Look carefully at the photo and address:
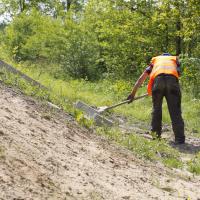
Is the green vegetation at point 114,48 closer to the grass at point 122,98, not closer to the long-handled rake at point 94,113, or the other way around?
the grass at point 122,98

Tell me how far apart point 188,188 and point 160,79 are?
11.3ft

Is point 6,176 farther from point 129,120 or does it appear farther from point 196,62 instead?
point 196,62

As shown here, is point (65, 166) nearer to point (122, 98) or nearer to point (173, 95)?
point (173, 95)

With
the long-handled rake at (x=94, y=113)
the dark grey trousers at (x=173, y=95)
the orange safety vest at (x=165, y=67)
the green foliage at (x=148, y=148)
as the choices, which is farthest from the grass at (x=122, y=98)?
the green foliage at (x=148, y=148)

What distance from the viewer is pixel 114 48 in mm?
19109

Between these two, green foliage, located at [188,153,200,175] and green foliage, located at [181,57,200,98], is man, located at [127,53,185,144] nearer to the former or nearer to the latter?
green foliage, located at [188,153,200,175]

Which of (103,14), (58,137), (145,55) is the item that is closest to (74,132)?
(58,137)

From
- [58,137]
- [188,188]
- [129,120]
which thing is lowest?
[129,120]

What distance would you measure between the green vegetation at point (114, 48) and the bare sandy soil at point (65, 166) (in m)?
4.34

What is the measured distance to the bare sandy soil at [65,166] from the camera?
3.82 meters

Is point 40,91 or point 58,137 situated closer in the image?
point 58,137

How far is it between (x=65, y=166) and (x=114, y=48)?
14.9 m

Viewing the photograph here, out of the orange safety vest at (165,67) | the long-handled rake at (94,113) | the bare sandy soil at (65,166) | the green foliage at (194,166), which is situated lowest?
the green foliage at (194,166)

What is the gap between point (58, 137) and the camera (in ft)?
18.3
